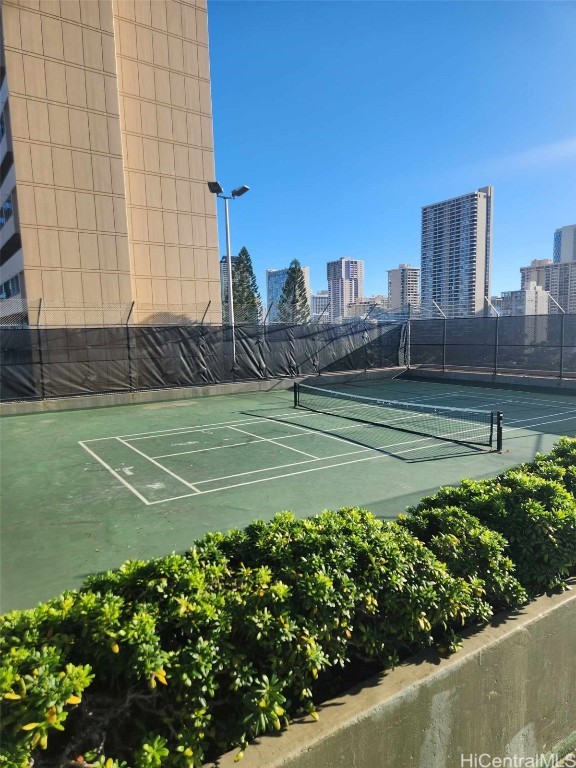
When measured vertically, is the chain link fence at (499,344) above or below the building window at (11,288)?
below

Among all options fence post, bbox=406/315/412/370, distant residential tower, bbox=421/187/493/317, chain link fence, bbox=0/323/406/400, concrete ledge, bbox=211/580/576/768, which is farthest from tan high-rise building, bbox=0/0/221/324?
distant residential tower, bbox=421/187/493/317

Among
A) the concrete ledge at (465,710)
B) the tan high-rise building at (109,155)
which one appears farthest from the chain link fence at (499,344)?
the concrete ledge at (465,710)

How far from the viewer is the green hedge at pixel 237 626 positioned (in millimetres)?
1744

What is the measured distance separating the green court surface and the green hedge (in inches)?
108

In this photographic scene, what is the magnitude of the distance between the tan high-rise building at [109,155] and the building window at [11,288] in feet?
1.33

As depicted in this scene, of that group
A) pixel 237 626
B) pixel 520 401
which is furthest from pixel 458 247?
pixel 237 626

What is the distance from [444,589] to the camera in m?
2.53

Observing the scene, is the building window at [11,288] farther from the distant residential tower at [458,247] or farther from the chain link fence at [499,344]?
the distant residential tower at [458,247]

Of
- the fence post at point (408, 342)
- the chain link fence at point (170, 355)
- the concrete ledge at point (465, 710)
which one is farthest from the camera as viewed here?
the fence post at point (408, 342)

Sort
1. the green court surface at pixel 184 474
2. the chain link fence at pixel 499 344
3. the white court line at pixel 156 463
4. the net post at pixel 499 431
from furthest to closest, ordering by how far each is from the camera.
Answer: the chain link fence at pixel 499 344 → the net post at pixel 499 431 → the white court line at pixel 156 463 → the green court surface at pixel 184 474

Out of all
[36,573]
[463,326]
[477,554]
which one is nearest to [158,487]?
[36,573]

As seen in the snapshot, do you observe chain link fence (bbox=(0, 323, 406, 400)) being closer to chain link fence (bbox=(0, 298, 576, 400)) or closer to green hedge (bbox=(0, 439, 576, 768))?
chain link fence (bbox=(0, 298, 576, 400))

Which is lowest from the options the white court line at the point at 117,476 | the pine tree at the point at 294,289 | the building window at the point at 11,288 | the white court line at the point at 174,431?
the white court line at the point at 117,476

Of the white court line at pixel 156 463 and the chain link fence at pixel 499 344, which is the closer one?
the white court line at pixel 156 463
